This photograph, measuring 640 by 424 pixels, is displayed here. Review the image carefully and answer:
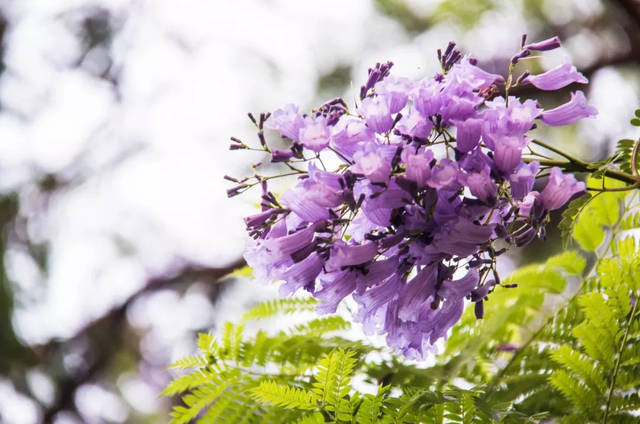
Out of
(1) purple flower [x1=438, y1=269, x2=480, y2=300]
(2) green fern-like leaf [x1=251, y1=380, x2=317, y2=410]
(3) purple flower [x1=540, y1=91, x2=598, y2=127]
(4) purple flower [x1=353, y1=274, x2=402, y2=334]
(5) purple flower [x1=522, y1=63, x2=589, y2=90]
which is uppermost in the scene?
(5) purple flower [x1=522, y1=63, x2=589, y2=90]

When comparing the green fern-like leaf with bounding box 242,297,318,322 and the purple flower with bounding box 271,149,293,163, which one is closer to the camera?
the purple flower with bounding box 271,149,293,163

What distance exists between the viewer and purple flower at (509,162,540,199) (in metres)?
0.53

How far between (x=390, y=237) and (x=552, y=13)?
223 centimetres

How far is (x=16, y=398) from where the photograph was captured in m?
2.50

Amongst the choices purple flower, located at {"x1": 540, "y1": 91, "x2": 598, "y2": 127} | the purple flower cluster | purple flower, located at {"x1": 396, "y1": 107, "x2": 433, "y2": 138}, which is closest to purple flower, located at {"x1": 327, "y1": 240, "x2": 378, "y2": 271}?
the purple flower cluster

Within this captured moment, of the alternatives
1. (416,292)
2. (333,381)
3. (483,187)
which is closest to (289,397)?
(333,381)

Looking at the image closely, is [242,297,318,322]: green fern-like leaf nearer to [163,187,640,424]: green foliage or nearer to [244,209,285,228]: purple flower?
[163,187,640,424]: green foliage

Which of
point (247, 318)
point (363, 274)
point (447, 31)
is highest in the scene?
point (447, 31)

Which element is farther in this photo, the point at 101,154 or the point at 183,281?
the point at 101,154

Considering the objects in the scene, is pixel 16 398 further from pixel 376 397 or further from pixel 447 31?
pixel 376 397

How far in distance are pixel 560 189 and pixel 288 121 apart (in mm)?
240

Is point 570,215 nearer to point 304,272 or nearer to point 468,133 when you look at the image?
point 468,133

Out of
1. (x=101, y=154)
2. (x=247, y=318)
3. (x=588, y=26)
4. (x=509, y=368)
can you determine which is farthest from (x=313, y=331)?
(x=101, y=154)

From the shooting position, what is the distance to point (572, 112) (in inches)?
23.5
